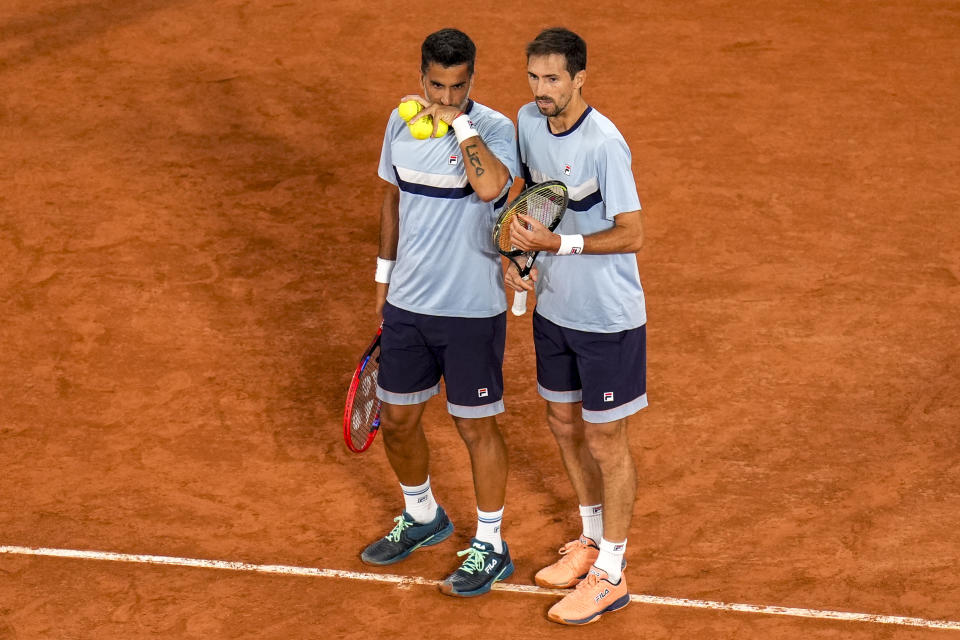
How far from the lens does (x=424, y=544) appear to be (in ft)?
23.3

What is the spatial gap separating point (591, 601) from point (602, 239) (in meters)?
1.82

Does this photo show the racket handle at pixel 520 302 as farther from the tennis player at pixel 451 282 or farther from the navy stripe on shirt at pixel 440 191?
the navy stripe on shirt at pixel 440 191

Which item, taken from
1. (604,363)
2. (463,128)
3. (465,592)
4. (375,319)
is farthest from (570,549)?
(375,319)

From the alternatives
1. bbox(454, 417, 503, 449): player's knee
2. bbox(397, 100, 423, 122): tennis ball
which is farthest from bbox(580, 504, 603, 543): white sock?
bbox(397, 100, 423, 122): tennis ball

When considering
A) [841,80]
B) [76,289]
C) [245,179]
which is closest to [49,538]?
[76,289]

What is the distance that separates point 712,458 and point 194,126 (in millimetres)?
6249

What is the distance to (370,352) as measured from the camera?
6.89 meters

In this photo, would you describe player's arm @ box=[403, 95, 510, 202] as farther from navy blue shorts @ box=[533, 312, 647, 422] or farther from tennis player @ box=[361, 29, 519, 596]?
navy blue shorts @ box=[533, 312, 647, 422]

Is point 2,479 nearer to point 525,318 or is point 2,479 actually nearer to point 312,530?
point 312,530

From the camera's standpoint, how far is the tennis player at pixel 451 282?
607cm

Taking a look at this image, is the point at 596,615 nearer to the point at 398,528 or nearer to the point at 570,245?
the point at 398,528

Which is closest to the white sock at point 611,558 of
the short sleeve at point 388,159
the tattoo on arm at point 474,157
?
the tattoo on arm at point 474,157

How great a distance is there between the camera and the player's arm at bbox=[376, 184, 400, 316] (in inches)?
260

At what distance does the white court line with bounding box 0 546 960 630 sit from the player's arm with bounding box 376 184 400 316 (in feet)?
4.56
